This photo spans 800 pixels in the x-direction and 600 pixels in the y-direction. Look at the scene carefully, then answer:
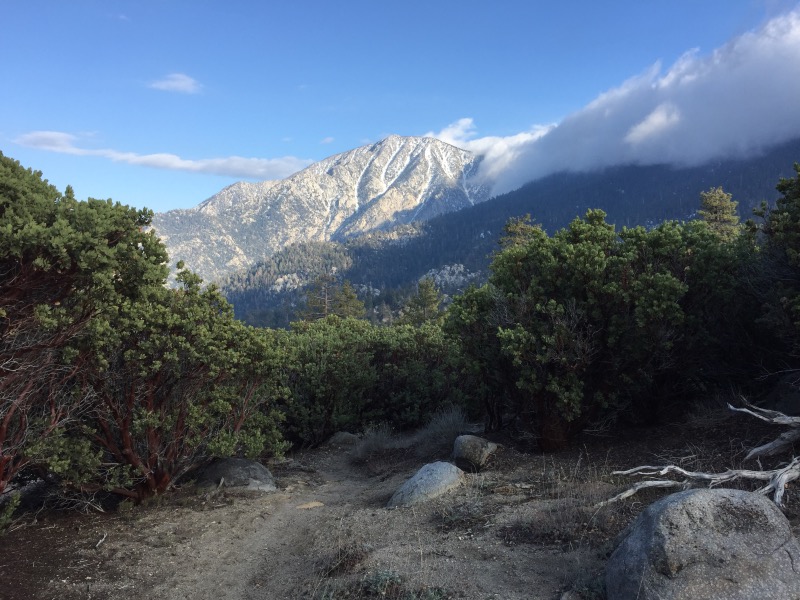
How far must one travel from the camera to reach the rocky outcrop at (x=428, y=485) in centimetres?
745

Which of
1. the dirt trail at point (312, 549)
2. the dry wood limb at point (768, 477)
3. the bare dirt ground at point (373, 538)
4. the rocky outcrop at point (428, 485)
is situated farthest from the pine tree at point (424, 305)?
the dry wood limb at point (768, 477)

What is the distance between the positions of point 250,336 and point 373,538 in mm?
3915

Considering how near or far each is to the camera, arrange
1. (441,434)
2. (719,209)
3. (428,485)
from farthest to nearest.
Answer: (719,209), (441,434), (428,485)

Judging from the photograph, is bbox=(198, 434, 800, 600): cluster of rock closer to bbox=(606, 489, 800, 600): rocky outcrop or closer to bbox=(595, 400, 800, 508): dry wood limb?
bbox=(606, 489, 800, 600): rocky outcrop

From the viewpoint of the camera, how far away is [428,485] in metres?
7.59

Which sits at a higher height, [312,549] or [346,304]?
[312,549]

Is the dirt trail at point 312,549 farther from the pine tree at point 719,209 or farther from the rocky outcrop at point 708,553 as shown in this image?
the pine tree at point 719,209

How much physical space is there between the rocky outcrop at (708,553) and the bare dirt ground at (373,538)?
551mm

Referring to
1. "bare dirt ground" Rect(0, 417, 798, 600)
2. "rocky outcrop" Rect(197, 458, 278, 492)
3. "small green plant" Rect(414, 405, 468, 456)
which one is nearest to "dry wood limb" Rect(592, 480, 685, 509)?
"bare dirt ground" Rect(0, 417, 798, 600)

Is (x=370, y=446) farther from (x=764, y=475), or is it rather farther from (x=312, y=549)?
(x=764, y=475)

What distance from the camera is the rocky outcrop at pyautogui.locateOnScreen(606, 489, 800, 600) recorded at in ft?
12.4

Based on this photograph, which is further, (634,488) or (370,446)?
(370,446)

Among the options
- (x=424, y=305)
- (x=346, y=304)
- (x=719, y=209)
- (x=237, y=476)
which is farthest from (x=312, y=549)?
(x=346, y=304)

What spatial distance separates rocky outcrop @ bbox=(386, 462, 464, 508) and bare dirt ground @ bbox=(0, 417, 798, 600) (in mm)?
219
